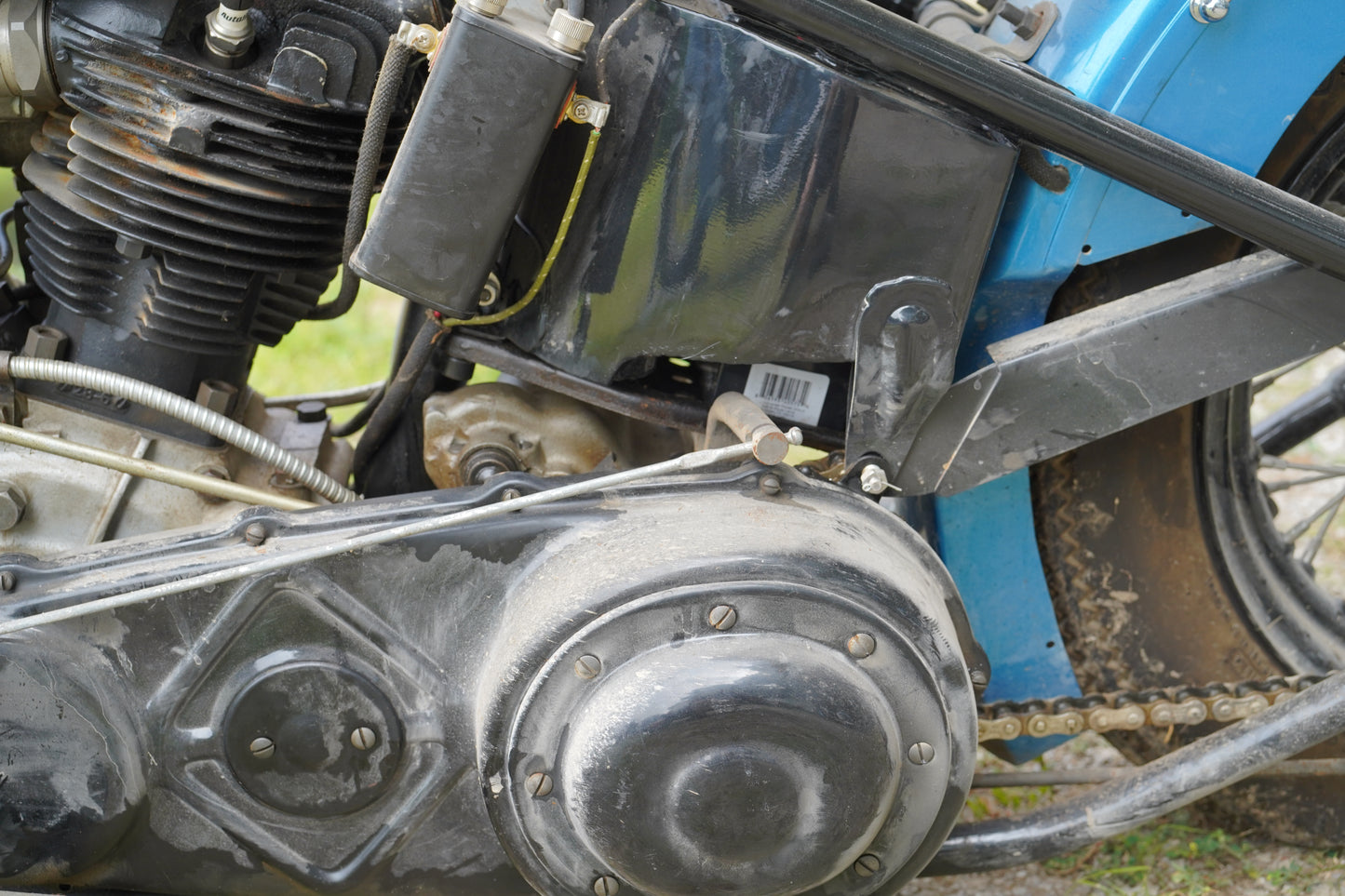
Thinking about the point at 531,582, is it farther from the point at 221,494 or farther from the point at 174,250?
the point at 174,250

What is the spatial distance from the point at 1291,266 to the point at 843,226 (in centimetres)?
53

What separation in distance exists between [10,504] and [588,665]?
74 centimetres

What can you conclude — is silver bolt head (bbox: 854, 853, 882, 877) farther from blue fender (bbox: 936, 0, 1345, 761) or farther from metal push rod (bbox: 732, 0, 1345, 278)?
metal push rod (bbox: 732, 0, 1345, 278)

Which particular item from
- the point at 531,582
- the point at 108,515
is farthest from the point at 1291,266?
the point at 108,515

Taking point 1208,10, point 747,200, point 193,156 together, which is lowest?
point 193,156

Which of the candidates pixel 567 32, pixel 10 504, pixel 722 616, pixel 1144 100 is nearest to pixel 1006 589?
pixel 722 616

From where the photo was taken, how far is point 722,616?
1.24 metres

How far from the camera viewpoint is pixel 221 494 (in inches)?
55.4

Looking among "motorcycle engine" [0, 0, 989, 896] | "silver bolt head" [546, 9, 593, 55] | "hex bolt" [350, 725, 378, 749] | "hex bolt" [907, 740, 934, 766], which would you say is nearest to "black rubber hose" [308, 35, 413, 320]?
"motorcycle engine" [0, 0, 989, 896]

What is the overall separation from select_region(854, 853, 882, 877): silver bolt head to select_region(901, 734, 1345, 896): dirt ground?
51 cm

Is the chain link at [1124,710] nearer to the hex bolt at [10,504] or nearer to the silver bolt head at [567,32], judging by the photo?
the silver bolt head at [567,32]

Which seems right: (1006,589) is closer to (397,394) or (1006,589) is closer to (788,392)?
(788,392)

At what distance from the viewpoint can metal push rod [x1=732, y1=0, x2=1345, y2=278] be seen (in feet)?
3.80

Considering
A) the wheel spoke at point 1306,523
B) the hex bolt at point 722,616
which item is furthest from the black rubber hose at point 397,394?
the wheel spoke at point 1306,523
